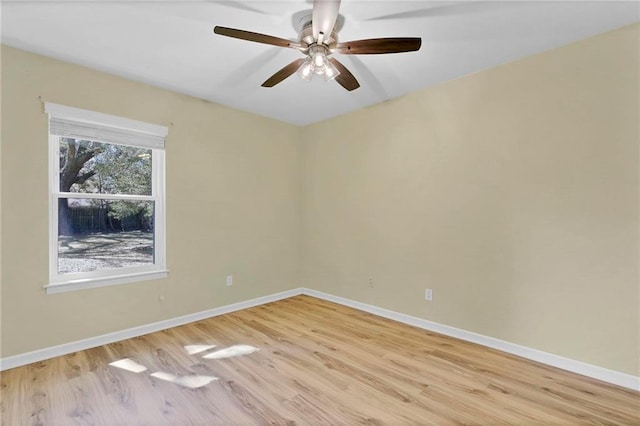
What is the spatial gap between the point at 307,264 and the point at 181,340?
6.45ft

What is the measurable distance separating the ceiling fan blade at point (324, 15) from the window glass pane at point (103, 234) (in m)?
2.49

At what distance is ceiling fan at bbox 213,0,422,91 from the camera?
1.65m

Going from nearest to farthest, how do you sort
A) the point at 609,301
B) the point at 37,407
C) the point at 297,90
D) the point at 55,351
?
1. the point at 37,407
2. the point at 609,301
3. the point at 55,351
4. the point at 297,90

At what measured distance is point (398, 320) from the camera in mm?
3369

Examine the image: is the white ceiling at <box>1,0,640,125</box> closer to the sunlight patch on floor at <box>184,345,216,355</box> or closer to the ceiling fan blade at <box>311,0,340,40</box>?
the ceiling fan blade at <box>311,0,340,40</box>

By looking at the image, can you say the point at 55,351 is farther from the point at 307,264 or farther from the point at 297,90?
the point at 297,90

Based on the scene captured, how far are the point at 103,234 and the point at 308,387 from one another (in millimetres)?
2360

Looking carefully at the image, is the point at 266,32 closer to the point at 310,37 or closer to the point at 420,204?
the point at 310,37

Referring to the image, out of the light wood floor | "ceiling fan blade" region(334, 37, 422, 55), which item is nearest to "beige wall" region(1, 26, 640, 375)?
the light wood floor

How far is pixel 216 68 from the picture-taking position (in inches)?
107

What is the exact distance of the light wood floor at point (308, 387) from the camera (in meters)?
1.83

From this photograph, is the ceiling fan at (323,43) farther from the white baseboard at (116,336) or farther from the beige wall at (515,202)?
the white baseboard at (116,336)

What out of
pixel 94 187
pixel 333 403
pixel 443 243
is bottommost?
pixel 333 403

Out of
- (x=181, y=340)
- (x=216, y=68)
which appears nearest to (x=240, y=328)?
(x=181, y=340)
